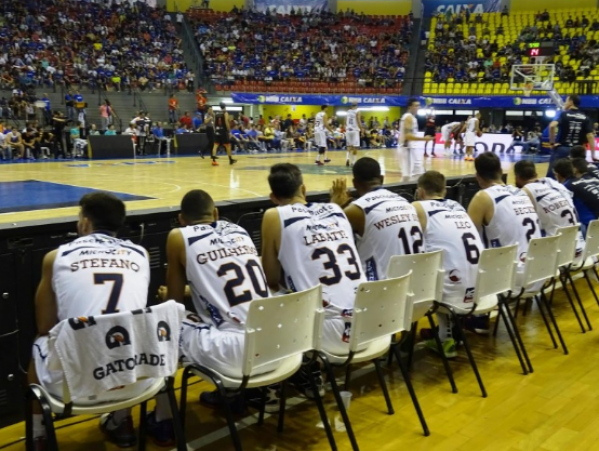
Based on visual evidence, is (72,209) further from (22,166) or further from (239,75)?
(239,75)

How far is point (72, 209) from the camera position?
27.9ft

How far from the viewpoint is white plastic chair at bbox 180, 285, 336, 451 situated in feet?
8.37

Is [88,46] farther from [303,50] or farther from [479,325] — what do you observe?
[479,325]

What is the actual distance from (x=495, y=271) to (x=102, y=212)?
7.97 feet

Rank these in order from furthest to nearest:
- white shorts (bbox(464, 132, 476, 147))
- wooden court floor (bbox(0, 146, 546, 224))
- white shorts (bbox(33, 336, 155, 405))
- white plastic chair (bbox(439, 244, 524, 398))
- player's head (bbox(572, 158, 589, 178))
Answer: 1. white shorts (bbox(464, 132, 476, 147))
2. wooden court floor (bbox(0, 146, 546, 224))
3. player's head (bbox(572, 158, 589, 178))
4. white plastic chair (bbox(439, 244, 524, 398))
5. white shorts (bbox(33, 336, 155, 405))

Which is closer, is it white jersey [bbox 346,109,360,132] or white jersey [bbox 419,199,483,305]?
white jersey [bbox 419,199,483,305]

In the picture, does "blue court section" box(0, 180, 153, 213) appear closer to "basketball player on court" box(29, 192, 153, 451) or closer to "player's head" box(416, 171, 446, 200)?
"player's head" box(416, 171, 446, 200)

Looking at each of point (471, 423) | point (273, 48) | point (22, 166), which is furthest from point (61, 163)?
point (273, 48)

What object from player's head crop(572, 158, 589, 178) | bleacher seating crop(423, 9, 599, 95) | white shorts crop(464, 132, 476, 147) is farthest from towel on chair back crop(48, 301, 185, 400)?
bleacher seating crop(423, 9, 599, 95)

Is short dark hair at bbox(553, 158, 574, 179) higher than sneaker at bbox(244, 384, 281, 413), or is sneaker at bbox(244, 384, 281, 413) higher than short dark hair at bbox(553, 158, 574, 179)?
short dark hair at bbox(553, 158, 574, 179)

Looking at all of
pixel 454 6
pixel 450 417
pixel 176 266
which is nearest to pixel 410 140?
pixel 450 417

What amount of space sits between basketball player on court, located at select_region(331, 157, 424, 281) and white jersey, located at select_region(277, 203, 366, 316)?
614 mm

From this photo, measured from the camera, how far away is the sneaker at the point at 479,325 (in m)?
4.88

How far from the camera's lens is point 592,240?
5.16 metres
